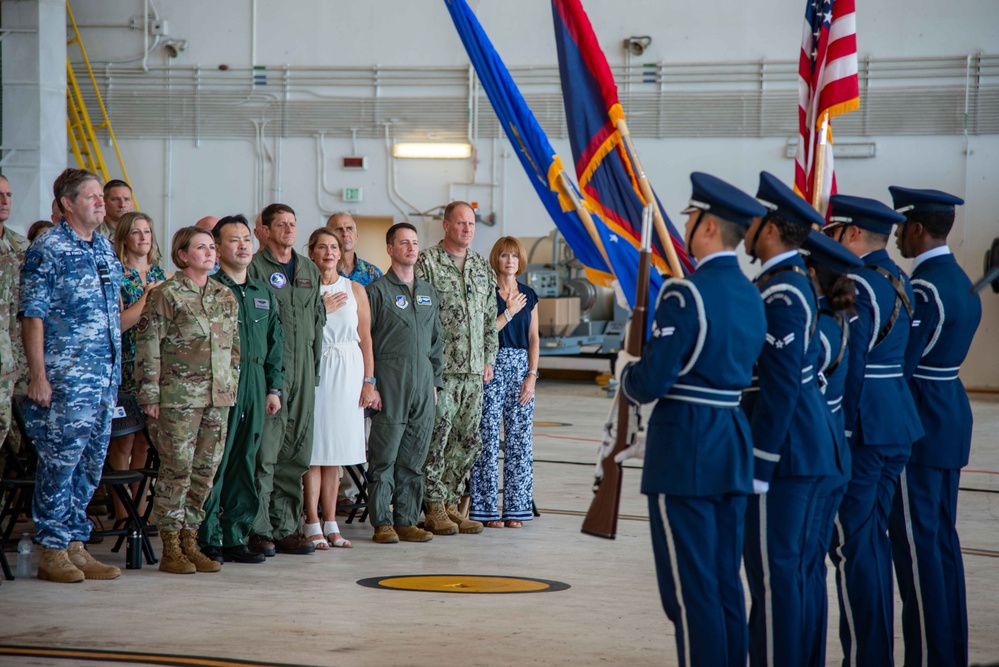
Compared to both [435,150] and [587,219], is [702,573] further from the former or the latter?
[435,150]

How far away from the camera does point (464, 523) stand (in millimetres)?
6539

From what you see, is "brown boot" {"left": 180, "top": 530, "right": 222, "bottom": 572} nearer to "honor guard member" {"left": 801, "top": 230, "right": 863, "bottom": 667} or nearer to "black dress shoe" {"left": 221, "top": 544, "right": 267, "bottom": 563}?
"black dress shoe" {"left": 221, "top": 544, "right": 267, "bottom": 563}

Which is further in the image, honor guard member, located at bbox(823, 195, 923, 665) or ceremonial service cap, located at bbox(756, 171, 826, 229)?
honor guard member, located at bbox(823, 195, 923, 665)

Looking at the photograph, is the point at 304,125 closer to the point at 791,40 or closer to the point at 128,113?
the point at 128,113

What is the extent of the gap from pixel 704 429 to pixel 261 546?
3125 millimetres

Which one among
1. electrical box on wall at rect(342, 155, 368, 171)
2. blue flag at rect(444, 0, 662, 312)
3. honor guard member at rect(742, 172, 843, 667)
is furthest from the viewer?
electrical box on wall at rect(342, 155, 368, 171)

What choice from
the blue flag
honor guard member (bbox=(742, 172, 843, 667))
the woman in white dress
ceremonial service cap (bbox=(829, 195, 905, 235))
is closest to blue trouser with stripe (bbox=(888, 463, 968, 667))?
honor guard member (bbox=(742, 172, 843, 667))

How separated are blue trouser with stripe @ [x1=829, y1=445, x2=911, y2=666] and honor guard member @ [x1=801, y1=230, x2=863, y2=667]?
0.41 feet

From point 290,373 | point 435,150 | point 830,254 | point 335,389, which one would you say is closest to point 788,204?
point 830,254

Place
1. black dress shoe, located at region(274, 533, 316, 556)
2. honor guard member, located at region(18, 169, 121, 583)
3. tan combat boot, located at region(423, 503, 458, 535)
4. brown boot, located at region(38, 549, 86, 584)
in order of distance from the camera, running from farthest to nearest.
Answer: tan combat boot, located at region(423, 503, 458, 535) → black dress shoe, located at region(274, 533, 316, 556) → brown boot, located at region(38, 549, 86, 584) → honor guard member, located at region(18, 169, 121, 583)

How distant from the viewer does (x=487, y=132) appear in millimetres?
17578

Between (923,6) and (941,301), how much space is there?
13.6 m

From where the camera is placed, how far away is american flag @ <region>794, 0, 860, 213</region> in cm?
543

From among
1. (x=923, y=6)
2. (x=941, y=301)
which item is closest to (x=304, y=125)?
(x=923, y=6)
